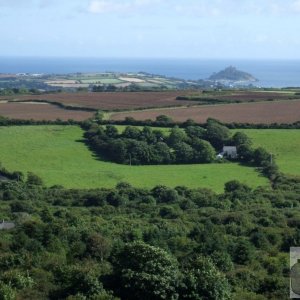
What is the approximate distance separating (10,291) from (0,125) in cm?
4686

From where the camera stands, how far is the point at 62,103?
3132 inches

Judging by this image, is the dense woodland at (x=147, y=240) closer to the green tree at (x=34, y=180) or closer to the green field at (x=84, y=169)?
the green tree at (x=34, y=180)

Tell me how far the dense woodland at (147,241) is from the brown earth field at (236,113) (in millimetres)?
21647

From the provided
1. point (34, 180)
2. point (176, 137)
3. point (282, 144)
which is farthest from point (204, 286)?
point (282, 144)

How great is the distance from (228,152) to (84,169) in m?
12.9

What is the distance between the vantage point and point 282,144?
5600cm

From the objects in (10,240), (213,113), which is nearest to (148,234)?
(10,240)

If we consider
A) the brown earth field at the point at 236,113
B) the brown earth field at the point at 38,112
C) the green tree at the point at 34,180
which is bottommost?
the green tree at the point at 34,180

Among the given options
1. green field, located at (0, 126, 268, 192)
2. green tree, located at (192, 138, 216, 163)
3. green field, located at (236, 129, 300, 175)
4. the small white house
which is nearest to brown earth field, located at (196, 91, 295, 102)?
green field, located at (236, 129, 300, 175)

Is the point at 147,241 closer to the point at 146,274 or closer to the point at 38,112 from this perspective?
the point at 146,274

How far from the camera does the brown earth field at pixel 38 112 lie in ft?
221

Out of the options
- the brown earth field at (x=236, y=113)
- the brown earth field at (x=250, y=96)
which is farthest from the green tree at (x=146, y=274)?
the brown earth field at (x=250, y=96)

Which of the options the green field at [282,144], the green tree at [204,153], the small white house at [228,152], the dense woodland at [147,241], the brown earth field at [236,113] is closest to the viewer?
the dense woodland at [147,241]

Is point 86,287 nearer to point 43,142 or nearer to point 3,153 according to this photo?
point 3,153
